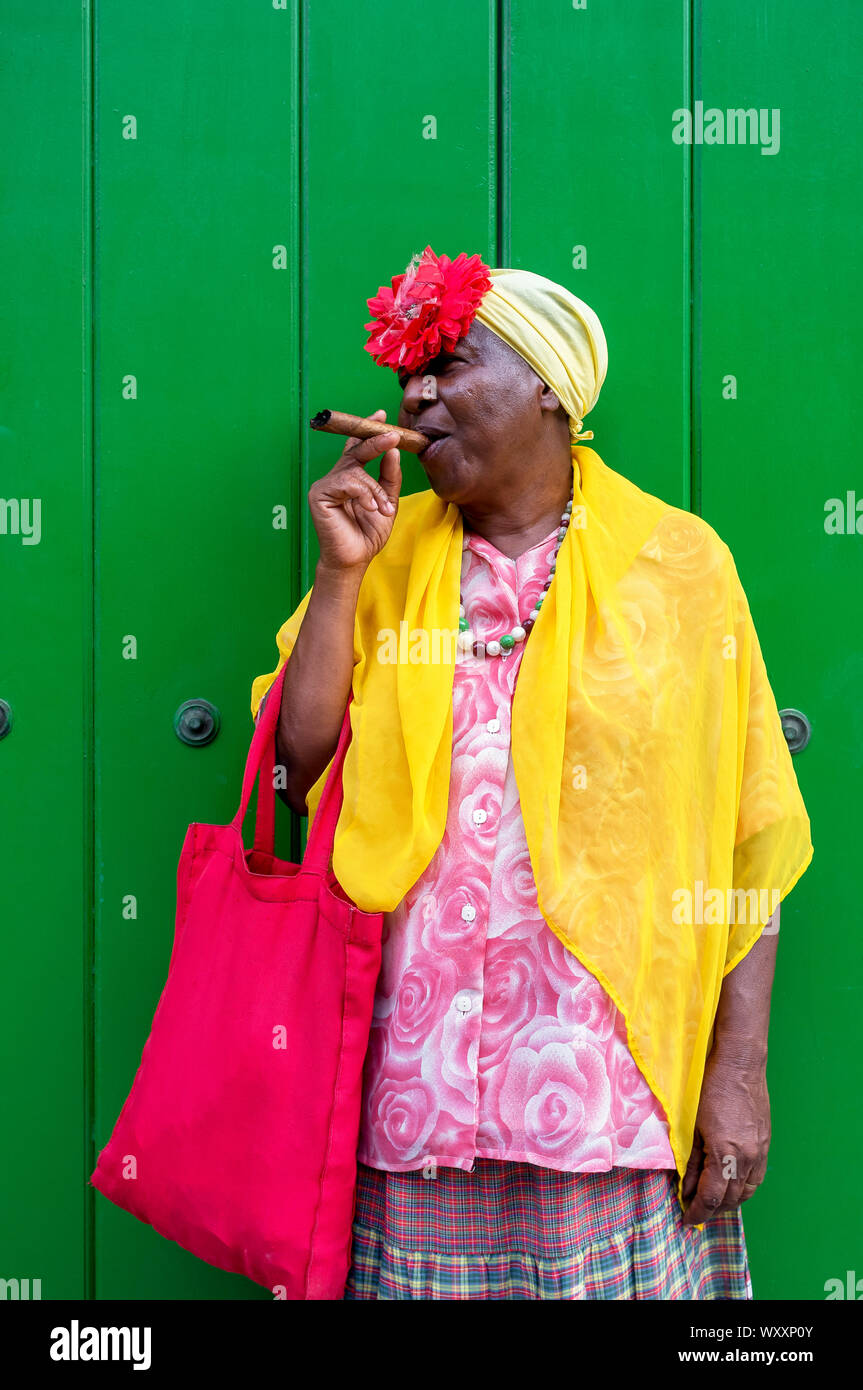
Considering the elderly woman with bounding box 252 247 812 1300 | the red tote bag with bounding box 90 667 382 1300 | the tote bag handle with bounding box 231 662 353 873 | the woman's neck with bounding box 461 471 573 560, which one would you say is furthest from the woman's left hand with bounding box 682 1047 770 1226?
the woman's neck with bounding box 461 471 573 560

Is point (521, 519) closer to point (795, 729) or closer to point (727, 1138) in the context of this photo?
point (795, 729)

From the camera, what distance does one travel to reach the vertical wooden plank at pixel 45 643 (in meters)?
1.49

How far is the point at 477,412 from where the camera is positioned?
3.96 ft

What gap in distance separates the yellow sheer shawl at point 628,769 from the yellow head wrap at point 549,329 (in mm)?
142

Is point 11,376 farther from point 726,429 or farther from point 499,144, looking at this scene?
point 726,429

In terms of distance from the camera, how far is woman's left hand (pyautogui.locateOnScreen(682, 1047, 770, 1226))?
3.86 ft

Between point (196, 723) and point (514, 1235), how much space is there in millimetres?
798

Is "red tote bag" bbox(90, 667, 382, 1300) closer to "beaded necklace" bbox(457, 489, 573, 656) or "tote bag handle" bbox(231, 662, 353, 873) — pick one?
"tote bag handle" bbox(231, 662, 353, 873)

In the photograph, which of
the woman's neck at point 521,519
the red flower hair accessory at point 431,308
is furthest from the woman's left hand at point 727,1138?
the red flower hair accessory at point 431,308

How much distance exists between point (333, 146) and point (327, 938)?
1134 millimetres

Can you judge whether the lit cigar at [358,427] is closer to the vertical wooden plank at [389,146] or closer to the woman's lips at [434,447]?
the woman's lips at [434,447]

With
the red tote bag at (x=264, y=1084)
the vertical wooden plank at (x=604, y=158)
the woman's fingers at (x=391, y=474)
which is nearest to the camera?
the red tote bag at (x=264, y=1084)

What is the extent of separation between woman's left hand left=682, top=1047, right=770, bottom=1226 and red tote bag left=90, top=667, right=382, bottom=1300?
1.36 feet

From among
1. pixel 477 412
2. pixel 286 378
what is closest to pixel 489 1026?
pixel 477 412
